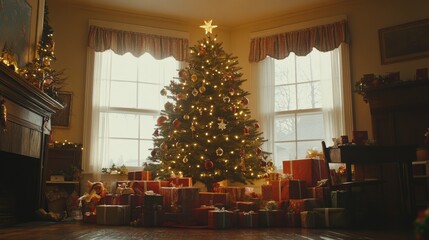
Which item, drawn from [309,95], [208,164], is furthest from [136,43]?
[309,95]

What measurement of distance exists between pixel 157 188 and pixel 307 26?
154 inches

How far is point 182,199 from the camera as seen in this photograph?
14.6ft

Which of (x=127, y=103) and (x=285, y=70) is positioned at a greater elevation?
(x=285, y=70)

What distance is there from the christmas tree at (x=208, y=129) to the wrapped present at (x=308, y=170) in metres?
0.48

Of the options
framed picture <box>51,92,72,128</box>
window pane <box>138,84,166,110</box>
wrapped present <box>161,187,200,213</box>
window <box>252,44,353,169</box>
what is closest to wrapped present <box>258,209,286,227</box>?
wrapped present <box>161,187,200,213</box>

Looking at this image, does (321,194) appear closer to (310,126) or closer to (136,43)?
(310,126)

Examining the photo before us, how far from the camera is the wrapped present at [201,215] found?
4402mm

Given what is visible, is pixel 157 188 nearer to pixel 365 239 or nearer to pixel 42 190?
pixel 42 190

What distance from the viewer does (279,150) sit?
23.7ft

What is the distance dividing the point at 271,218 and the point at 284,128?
10.0 ft


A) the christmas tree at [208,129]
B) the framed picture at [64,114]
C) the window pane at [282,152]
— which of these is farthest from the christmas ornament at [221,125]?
the framed picture at [64,114]

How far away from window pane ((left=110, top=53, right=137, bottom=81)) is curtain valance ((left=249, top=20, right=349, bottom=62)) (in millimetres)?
2044

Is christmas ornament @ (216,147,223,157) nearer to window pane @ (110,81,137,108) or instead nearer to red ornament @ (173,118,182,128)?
red ornament @ (173,118,182,128)

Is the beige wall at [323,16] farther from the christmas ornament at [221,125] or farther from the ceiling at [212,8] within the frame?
the christmas ornament at [221,125]
